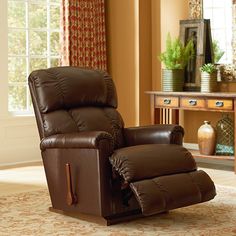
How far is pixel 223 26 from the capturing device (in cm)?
663

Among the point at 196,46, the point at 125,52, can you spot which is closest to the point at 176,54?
the point at 196,46

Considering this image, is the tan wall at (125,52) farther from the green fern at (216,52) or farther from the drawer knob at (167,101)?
the green fern at (216,52)

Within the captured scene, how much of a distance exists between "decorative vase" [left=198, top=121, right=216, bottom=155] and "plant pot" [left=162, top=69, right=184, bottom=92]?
1.88 ft

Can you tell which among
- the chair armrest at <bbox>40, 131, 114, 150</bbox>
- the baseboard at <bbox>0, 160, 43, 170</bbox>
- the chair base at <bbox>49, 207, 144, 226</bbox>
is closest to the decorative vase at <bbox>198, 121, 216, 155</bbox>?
the baseboard at <bbox>0, 160, 43, 170</bbox>

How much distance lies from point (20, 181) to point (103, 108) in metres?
1.39

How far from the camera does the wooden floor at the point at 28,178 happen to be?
530 centimetres

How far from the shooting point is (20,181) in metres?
5.63

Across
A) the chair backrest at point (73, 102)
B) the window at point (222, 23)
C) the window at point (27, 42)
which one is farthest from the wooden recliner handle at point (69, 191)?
the window at point (222, 23)

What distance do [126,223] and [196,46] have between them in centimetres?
313

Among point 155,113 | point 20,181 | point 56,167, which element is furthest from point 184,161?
→ point 155,113

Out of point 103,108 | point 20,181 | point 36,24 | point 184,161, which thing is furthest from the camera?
point 36,24

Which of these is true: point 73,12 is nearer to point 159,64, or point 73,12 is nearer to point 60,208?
point 159,64

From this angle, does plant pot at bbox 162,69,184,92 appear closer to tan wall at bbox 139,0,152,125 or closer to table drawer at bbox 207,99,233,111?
tan wall at bbox 139,0,152,125

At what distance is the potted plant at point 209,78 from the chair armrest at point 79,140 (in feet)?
8.34
